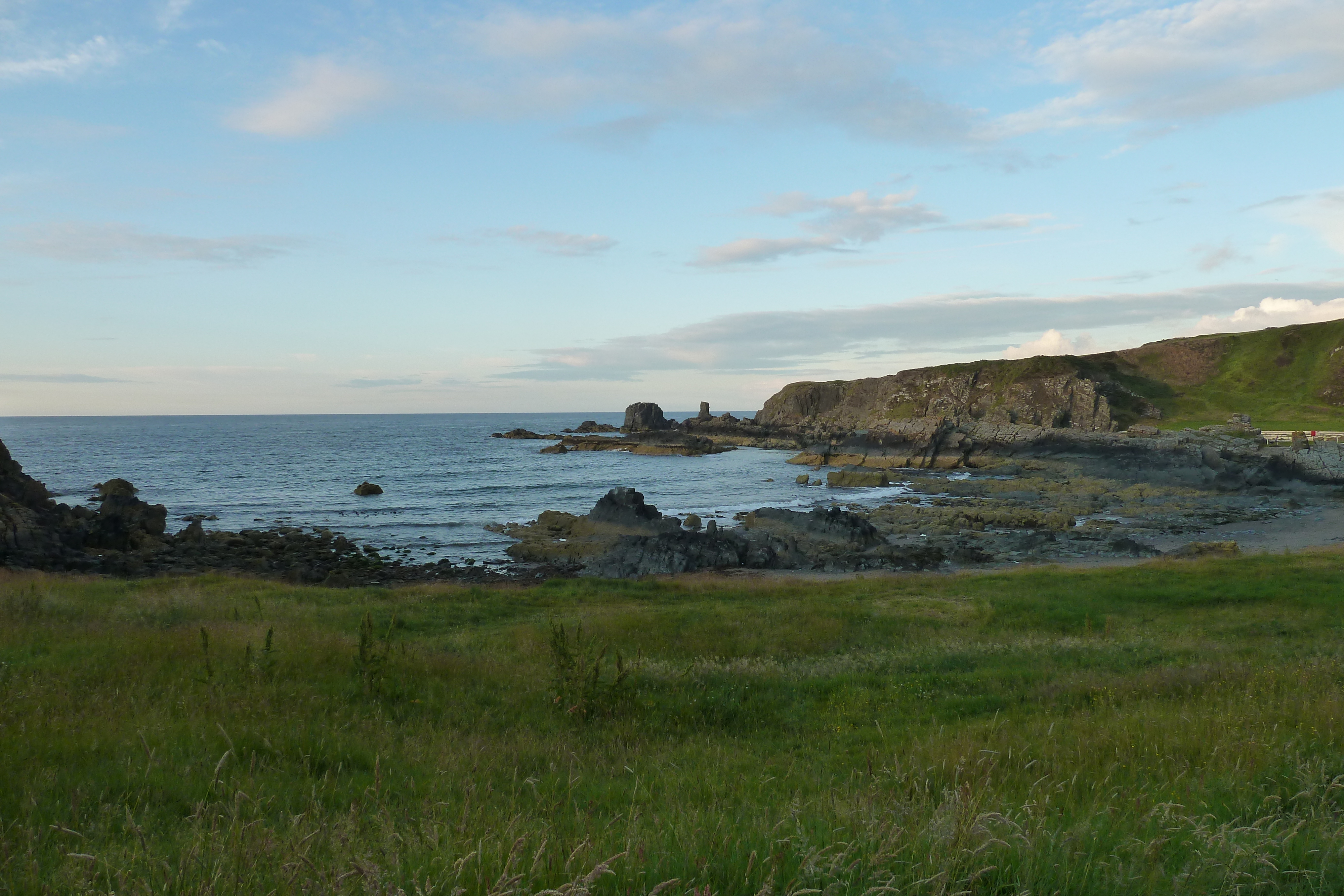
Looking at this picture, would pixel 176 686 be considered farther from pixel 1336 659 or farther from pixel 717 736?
pixel 1336 659

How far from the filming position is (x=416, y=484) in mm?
71812

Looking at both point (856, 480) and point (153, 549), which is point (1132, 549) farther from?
point (153, 549)

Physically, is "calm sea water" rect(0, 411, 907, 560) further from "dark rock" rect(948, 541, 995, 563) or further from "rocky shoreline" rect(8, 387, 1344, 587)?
"dark rock" rect(948, 541, 995, 563)

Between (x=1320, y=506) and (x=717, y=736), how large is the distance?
58.9m

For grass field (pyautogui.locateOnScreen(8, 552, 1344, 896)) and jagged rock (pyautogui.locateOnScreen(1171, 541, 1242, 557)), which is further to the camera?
jagged rock (pyautogui.locateOnScreen(1171, 541, 1242, 557))

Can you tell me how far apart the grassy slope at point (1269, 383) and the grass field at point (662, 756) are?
347 feet

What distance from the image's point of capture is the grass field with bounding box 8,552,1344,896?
3.22 meters

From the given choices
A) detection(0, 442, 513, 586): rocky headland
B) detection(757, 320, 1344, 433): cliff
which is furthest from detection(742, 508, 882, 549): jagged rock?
detection(757, 320, 1344, 433): cliff

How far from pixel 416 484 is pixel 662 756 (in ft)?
228

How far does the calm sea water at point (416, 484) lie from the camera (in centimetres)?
4947

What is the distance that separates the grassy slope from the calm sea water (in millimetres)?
60806

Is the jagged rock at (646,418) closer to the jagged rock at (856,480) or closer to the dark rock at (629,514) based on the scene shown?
the jagged rock at (856,480)

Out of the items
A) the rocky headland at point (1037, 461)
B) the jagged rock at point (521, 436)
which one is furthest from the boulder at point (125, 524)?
the jagged rock at point (521, 436)

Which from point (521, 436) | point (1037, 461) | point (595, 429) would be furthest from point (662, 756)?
point (595, 429)
